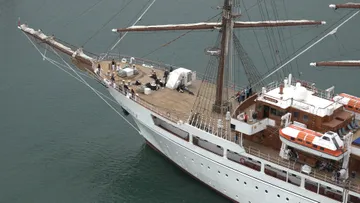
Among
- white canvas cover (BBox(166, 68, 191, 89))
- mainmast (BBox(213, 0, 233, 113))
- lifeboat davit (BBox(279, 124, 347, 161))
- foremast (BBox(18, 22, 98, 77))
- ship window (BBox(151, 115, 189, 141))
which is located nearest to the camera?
lifeboat davit (BBox(279, 124, 347, 161))

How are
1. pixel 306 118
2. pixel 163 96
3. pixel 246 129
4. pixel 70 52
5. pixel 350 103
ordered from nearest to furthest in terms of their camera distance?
pixel 306 118, pixel 246 129, pixel 350 103, pixel 163 96, pixel 70 52

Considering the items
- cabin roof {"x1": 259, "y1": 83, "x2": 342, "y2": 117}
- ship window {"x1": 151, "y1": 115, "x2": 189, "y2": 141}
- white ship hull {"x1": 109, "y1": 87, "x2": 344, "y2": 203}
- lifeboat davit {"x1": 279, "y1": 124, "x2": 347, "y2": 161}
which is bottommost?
white ship hull {"x1": 109, "y1": 87, "x2": 344, "y2": 203}

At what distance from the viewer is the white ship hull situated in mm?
32406

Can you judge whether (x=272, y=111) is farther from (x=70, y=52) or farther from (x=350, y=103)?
(x=70, y=52)

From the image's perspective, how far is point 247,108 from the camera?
115 ft

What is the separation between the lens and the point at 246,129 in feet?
108

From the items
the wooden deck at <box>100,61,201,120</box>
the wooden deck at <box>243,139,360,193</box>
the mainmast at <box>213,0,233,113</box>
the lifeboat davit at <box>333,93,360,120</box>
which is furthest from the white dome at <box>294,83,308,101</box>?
the wooden deck at <box>100,61,201,120</box>

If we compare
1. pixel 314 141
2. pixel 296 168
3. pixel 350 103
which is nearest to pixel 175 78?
pixel 296 168

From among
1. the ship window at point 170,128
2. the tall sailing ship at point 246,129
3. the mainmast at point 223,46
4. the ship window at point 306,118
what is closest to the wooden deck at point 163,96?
Result: the tall sailing ship at point 246,129

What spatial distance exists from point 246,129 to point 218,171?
3885 mm

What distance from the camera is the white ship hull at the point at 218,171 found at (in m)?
32.4

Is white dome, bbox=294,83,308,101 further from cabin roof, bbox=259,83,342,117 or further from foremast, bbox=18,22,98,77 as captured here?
foremast, bbox=18,22,98,77

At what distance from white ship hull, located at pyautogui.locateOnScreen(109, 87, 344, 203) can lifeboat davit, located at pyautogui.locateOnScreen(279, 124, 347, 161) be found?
2.70 m

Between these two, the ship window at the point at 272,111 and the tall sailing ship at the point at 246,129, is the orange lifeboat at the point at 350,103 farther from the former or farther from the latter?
the ship window at the point at 272,111
